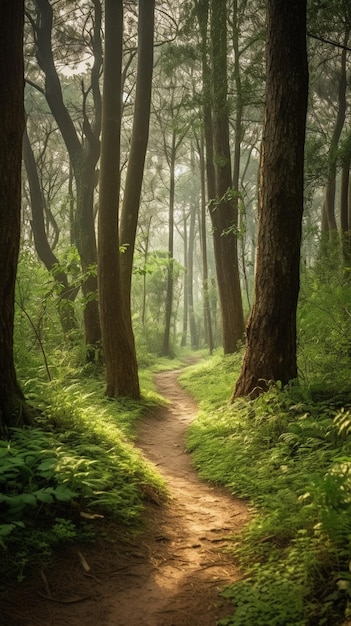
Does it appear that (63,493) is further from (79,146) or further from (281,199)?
(79,146)

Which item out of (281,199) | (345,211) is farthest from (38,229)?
(345,211)

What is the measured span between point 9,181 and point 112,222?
4401 millimetres

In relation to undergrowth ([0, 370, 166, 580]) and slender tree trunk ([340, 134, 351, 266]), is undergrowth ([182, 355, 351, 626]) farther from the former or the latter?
slender tree trunk ([340, 134, 351, 266])

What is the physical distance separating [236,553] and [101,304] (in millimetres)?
6209

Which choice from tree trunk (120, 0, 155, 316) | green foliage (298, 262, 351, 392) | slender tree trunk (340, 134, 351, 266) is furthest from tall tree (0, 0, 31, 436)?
slender tree trunk (340, 134, 351, 266)

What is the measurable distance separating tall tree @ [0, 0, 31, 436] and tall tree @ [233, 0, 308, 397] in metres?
3.81

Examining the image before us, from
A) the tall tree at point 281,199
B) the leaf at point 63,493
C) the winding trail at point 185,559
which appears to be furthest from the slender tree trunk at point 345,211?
the leaf at point 63,493

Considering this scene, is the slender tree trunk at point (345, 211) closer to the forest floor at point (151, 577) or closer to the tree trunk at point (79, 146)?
the tree trunk at point (79, 146)

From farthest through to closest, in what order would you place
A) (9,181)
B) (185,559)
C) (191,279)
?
(191,279), (9,181), (185,559)

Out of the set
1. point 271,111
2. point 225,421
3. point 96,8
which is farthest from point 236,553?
point 96,8

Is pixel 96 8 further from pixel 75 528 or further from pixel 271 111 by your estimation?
pixel 75 528

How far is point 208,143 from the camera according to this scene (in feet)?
50.4

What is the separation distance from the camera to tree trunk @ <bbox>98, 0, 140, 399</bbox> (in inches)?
349

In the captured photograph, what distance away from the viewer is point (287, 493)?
14.1 ft
